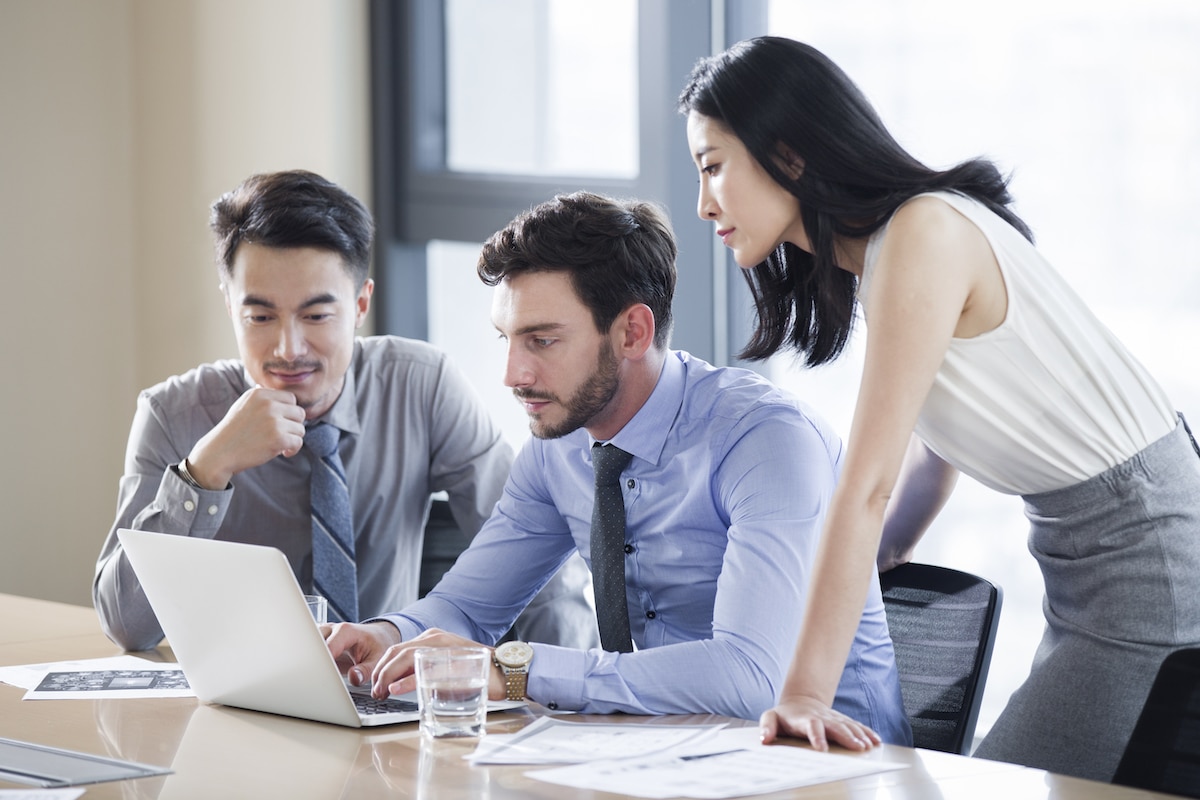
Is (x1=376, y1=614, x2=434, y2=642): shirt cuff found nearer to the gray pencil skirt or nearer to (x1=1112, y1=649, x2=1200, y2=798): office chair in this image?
the gray pencil skirt

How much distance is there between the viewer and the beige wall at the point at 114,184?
3.87 m

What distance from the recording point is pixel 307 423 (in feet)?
8.42

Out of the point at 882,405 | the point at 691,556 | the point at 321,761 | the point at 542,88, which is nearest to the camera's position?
the point at 321,761

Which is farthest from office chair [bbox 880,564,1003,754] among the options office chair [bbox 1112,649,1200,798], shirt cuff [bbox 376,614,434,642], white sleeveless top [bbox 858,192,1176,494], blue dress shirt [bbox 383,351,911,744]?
shirt cuff [bbox 376,614,434,642]

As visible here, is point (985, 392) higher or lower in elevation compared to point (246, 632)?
higher

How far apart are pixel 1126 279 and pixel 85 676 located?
6.16 ft

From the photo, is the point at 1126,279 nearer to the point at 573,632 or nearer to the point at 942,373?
the point at 942,373

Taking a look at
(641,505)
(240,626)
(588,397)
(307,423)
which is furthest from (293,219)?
(240,626)

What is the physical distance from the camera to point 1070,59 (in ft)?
8.70

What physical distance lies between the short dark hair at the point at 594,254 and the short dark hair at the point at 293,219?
46 cm

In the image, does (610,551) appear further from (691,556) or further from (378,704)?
(378,704)

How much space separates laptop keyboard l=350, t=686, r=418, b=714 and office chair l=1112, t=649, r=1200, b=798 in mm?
813

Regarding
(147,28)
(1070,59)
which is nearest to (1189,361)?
(1070,59)

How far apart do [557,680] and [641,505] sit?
406mm
